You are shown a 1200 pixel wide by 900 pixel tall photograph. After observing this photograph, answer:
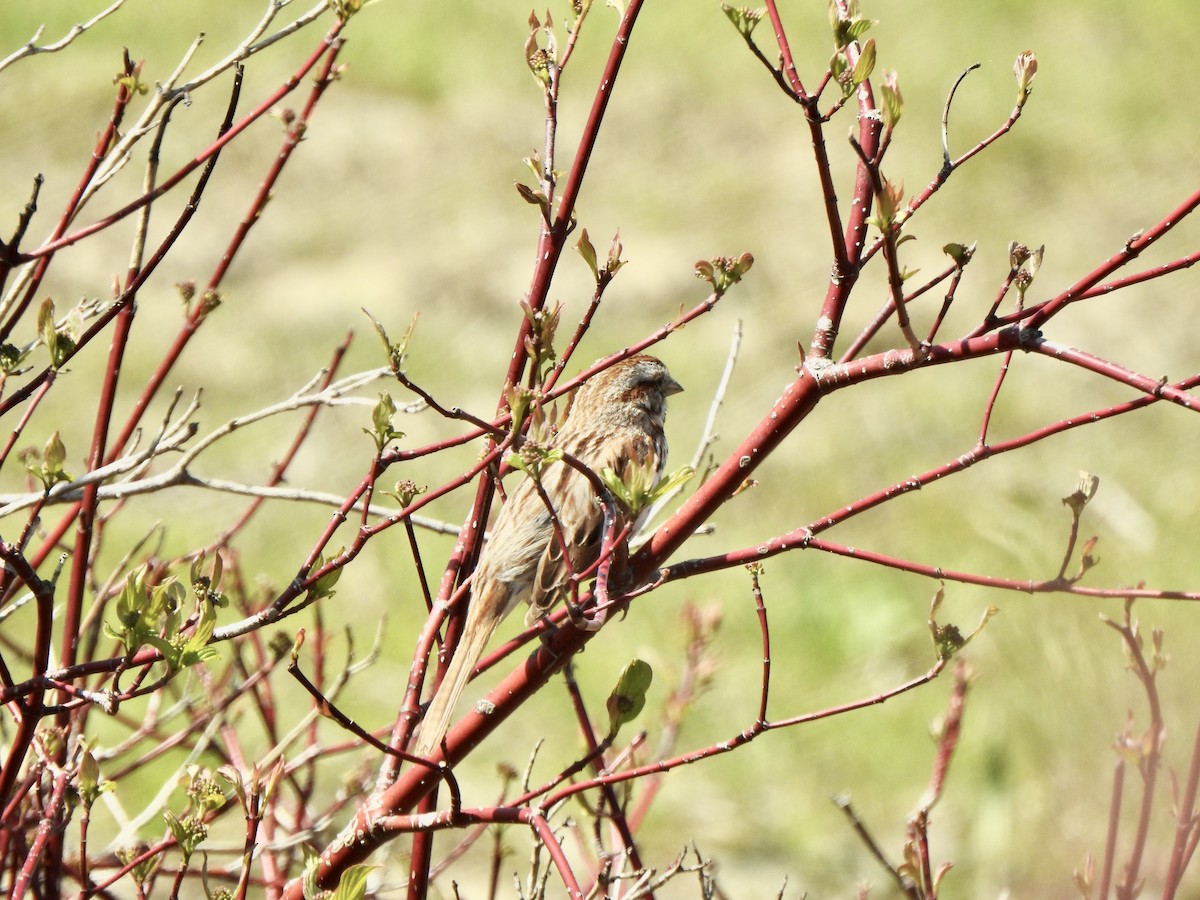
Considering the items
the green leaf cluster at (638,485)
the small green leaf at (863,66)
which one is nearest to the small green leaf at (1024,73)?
the small green leaf at (863,66)

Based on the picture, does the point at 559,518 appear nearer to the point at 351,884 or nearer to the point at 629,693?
the point at 629,693

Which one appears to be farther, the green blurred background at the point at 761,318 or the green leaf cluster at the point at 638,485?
the green blurred background at the point at 761,318

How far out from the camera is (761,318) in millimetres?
7754

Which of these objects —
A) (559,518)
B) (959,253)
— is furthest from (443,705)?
(959,253)

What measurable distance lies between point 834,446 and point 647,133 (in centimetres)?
245

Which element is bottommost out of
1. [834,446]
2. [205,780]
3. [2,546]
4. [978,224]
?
[205,780]

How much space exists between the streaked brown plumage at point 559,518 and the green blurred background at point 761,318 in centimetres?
166

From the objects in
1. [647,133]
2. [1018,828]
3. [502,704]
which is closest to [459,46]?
[647,133]

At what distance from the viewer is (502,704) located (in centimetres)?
214

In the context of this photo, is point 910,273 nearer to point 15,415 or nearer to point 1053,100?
point 15,415

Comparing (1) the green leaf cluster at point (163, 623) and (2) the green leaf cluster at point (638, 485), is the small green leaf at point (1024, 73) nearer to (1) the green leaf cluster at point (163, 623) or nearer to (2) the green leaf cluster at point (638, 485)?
(2) the green leaf cluster at point (638, 485)

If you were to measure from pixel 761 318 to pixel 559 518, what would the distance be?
4.66 m

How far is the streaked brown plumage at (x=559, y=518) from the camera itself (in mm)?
2822

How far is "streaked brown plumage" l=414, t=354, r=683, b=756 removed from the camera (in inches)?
111
